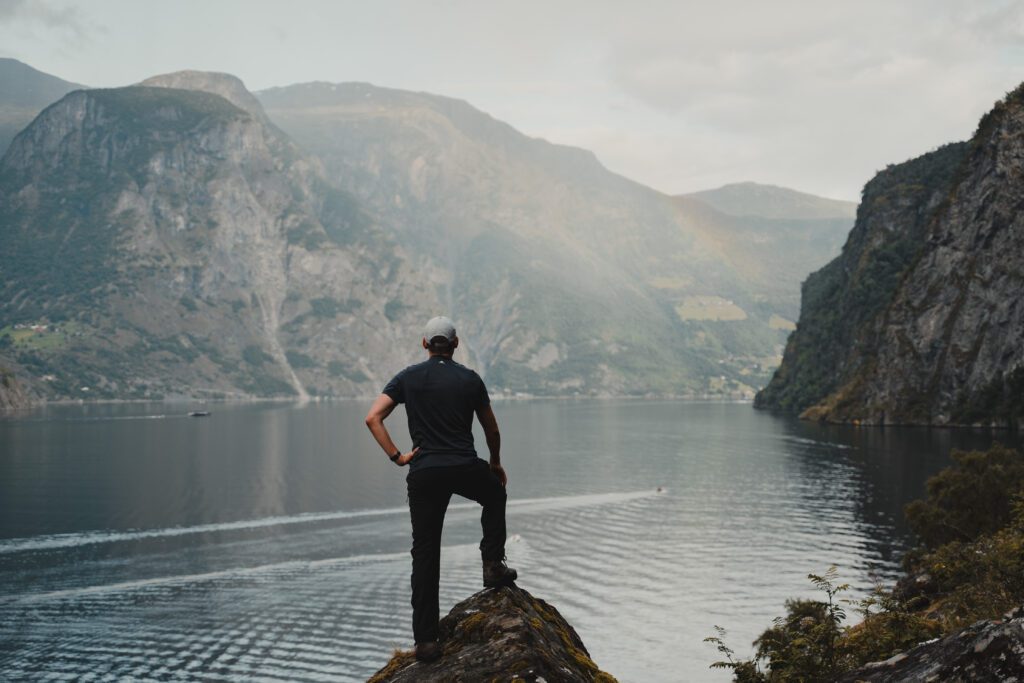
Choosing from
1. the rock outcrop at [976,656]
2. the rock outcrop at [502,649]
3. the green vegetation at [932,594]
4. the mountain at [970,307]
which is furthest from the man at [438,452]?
the mountain at [970,307]

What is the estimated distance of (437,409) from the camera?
10.7 metres

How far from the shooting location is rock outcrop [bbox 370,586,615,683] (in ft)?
28.6

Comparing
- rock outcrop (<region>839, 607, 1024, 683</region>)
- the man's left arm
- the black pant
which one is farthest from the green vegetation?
the man's left arm

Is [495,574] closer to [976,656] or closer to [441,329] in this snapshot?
[441,329]

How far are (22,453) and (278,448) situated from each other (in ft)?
155

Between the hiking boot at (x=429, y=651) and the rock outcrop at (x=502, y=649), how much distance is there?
7 centimetres

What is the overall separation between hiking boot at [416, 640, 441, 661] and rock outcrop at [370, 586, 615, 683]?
0.07 metres

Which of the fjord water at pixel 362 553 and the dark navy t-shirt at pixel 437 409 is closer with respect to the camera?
the dark navy t-shirt at pixel 437 409

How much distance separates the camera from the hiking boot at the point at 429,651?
9703 mm

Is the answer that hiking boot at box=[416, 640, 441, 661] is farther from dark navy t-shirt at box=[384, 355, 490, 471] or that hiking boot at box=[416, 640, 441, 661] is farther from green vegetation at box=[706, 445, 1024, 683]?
green vegetation at box=[706, 445, 1024, 683]

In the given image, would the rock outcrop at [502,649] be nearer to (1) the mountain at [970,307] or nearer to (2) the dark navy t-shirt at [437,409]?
(2) the dark navy t-shirt at [437,409]

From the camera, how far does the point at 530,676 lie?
8.42 metres

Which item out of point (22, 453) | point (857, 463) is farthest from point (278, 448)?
point (857, 463)

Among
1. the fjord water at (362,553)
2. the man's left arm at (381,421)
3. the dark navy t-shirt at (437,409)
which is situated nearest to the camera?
the dark navy t-shirt at (437,409)
